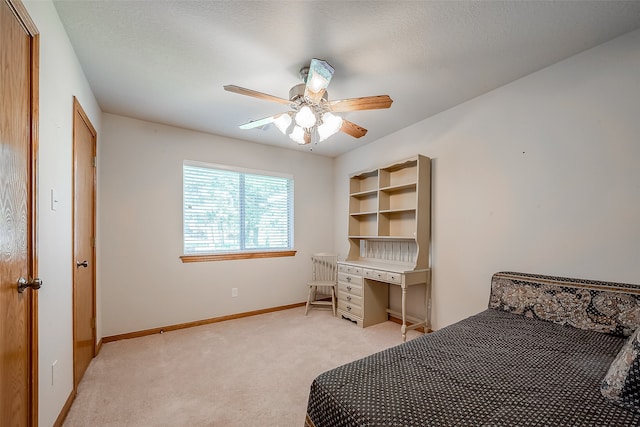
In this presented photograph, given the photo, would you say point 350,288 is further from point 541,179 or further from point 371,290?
point 541,179

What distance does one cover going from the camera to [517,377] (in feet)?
4.02

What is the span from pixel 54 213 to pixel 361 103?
209 centimetres

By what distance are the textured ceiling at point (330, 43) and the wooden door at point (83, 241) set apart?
0.51 meters

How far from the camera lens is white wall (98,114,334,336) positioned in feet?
9.94

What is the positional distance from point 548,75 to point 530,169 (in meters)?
0.75

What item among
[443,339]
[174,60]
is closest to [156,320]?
[174,60]

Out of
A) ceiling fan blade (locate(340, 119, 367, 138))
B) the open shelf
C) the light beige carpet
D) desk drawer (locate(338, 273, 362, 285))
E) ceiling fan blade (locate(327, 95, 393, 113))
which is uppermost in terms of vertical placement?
ceiling fan blade (locate(327, 95, 393, 113))

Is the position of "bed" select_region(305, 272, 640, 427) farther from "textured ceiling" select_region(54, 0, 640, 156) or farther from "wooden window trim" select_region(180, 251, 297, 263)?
"wooden window trim" select_region(180, 251, 297, 263)

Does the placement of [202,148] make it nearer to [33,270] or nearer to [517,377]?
[33,270]

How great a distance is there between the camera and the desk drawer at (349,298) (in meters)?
3.48

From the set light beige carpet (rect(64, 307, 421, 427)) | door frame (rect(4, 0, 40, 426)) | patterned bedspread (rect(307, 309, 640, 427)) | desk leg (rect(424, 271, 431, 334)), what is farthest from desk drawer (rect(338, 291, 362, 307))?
door frame (rect(4, 0, 40, 426))

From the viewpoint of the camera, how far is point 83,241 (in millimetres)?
2291

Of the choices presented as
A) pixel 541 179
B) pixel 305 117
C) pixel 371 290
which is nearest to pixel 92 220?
pixel 305 117

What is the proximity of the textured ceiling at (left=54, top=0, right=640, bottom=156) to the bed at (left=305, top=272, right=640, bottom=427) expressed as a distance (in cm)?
171
